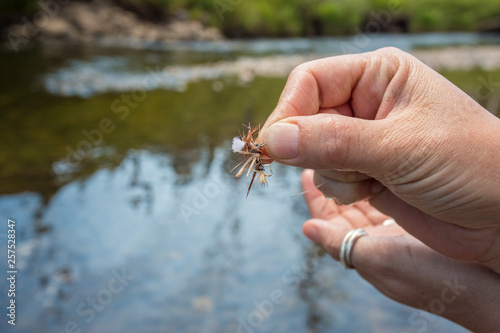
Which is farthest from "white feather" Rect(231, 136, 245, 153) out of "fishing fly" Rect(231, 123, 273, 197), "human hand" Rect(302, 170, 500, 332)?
"human hand" Rect(302, 170, 500, 332)

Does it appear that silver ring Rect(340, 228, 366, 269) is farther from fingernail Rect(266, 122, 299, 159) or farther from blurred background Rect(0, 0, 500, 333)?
fingernail Rect(266, 122, 299, 159)

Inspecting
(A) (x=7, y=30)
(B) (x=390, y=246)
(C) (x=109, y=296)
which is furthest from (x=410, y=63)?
(A) (x=7, y=30)

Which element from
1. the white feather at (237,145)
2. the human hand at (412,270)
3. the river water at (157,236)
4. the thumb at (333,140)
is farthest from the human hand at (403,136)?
the river water at (157,236)

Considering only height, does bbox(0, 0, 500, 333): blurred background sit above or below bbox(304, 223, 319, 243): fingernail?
below

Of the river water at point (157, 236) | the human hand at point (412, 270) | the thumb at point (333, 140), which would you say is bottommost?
the river water at point (157, 236)

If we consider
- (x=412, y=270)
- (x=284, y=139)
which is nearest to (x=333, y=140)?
(x=284, y=139)

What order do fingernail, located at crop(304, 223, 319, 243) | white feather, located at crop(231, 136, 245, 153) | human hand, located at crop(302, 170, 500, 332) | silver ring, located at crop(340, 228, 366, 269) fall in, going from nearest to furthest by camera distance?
white feather, located at crop(231, 136, 245, 153)
human hand, located at crop(302, 170, 500, 332)
silver ring, located at crop(340, 228, 366, 269)
fingernail, located at crop(304, 223, 319, 243)

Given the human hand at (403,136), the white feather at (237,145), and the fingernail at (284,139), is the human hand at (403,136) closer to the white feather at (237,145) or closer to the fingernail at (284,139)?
the fingernail at (284,139)

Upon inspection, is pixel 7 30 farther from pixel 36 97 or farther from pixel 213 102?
pixel 213 102
